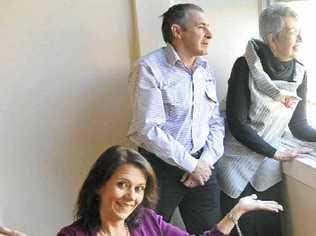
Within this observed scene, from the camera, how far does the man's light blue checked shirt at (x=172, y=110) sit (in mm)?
1958

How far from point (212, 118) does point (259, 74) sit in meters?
0.27

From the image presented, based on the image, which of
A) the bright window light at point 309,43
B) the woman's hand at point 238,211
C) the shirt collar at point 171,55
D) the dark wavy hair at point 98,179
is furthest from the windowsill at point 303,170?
the dark wavy hair at point 98,179

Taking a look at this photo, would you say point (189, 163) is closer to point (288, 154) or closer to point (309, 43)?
point (288, 154)

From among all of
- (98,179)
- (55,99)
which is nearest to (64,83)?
(55,99)

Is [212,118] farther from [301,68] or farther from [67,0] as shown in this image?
[67,0]

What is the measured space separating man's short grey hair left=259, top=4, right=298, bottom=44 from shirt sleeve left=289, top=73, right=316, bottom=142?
0.88 ft

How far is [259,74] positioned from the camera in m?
2.08

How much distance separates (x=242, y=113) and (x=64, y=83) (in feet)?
2.75

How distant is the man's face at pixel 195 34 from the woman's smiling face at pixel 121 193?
690 millimetres

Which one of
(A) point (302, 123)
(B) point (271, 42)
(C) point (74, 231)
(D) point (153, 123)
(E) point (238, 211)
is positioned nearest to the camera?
(C) point (74, 231)

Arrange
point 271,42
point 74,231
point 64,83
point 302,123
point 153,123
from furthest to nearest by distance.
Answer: point 64,83
point 302,123
point 271,42
point 153,123
point 74,231

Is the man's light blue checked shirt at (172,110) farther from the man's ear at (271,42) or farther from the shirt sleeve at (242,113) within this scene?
the man's ear at (271,42)

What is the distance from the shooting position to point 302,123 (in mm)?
2223

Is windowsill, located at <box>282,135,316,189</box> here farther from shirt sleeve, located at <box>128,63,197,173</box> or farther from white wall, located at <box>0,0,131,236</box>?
white wall, located at <box>0,0,131,236</box>
